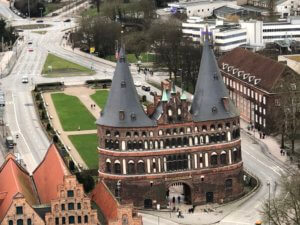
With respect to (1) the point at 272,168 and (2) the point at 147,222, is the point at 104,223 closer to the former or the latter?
(2) the point at 147,222

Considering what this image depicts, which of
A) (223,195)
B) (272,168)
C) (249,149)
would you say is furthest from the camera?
(249,149)

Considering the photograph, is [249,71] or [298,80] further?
[249,71]

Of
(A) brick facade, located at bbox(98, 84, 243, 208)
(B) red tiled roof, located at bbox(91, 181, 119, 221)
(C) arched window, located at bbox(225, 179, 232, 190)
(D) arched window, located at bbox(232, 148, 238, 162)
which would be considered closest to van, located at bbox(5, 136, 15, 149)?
(A) brick facade, located at bbox(98, 84, 243, 208)

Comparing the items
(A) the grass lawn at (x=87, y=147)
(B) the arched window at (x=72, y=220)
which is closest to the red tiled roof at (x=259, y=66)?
(A) the grass lawn at (x=87, y=147)

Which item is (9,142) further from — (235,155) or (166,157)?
(235,155)

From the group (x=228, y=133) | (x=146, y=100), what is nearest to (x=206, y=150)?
(x=228, y=133)

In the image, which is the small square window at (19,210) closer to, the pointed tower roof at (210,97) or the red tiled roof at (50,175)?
the red tiled roof at (50,175)

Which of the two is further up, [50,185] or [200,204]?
[50,185]
